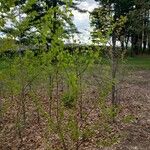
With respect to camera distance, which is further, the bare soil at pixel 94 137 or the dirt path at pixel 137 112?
the dirt path at pixel 137 112

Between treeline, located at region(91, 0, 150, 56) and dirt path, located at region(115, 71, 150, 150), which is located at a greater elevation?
treeline, located at region(91, 0, 150, 56)

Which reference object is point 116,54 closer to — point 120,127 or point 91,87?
point 120,127

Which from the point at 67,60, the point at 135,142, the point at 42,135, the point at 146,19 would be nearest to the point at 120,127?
the point at 135,142

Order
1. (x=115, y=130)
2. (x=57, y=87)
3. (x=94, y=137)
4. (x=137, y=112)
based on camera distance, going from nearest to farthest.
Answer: (x=57, y=87) < (x=94, y=137) < (x=115, y=130) < (x=137, y=112)

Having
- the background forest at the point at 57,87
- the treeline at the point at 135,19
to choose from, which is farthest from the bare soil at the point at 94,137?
the treeline at the point at 135,19

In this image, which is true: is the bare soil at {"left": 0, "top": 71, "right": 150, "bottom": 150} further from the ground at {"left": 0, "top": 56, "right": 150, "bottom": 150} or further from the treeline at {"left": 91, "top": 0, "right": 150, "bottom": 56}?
the treeline at {"left": 91, "top": 0, "right": 150, "bottom": 56}

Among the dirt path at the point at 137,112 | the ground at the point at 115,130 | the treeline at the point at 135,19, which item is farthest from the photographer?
the treeline at the point at 135,19

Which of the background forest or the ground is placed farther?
the ground

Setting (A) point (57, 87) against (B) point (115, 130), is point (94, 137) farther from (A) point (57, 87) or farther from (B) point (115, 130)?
(A) point (57, 87)

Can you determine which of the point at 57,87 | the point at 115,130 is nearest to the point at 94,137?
the point at 115,130

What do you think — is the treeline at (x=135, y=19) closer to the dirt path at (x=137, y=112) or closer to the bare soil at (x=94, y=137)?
the dirt path at (x=137, y=112)

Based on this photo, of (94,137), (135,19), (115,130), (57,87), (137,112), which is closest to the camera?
(57,87)

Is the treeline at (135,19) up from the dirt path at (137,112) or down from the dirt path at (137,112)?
up

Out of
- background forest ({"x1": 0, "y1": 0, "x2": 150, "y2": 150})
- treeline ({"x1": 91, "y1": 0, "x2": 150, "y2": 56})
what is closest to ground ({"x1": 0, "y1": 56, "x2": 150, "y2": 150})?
background forest ({"x1": 0, "y1": 0, "x2": 150, "y2": 150})
